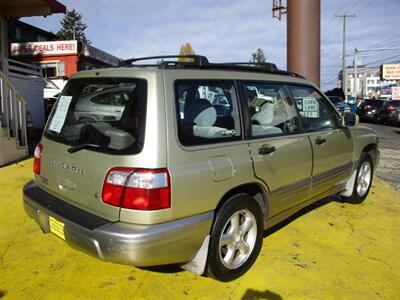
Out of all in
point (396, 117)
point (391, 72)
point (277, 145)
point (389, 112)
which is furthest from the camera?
point (391, 72)

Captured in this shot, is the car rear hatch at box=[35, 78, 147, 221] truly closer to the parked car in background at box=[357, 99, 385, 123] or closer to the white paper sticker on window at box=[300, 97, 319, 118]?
the white paper sticker on window at box=[300, 97, 319, 118]

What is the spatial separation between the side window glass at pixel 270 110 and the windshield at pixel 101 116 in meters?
1.11

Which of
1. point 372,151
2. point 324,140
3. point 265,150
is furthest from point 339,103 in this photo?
point 265,150

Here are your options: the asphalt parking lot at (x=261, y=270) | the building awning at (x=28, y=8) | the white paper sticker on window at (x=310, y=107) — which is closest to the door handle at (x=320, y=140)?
the white paper sticker on window at (x=310, y=107)

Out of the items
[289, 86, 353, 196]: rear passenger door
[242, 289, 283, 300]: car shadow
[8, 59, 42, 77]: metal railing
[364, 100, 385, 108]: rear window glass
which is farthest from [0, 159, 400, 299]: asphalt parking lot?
[364, 100, 385, 108]: rear window glass

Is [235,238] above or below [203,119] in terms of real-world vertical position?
below

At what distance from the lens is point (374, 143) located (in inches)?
218

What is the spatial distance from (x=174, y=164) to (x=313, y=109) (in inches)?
95.6

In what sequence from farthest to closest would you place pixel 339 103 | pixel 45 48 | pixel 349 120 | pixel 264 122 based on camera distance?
pixel 339 103, pixel 45 48, pixel 349 120, pixel 264 122

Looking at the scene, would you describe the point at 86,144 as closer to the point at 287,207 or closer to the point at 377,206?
the point at 287,207

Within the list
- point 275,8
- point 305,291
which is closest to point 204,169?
point 305,291

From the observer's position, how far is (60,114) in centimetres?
346

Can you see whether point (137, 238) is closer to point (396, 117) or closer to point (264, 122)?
point (264, 122)

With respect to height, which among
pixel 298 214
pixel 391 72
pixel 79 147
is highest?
pixel 391 72
